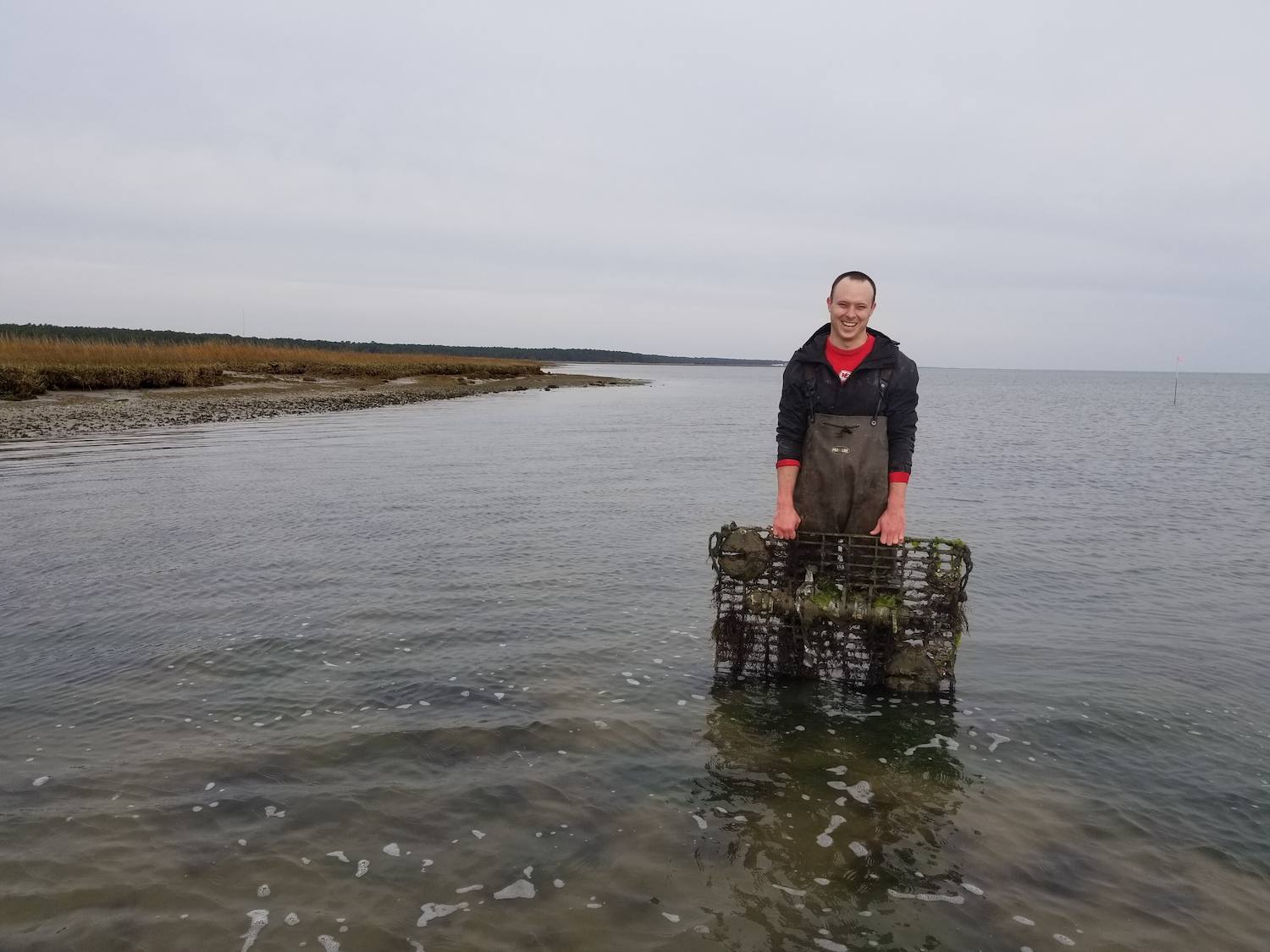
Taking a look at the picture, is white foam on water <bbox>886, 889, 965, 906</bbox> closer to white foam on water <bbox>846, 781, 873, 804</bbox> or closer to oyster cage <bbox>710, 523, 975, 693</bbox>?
white foam on water <bbox>846, 781, 873, 804</bbox>

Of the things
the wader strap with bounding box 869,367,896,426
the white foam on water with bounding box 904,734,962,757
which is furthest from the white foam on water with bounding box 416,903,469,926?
the wader strap with bounding box 869,367,896,426

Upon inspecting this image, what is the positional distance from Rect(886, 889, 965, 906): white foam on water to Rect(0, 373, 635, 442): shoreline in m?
27.6

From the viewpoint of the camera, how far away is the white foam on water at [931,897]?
4.24 metres

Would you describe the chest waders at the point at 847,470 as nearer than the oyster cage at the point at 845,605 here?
Yes

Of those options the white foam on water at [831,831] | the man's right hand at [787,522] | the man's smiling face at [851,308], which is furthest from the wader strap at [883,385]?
the white foam on water at [831,831]

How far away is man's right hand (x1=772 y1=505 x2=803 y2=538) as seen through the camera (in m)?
6.47

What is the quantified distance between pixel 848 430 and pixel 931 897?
135 inches

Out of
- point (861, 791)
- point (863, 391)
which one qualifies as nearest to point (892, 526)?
point (863, 391)

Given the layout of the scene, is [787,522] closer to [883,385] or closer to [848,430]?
[848,430]

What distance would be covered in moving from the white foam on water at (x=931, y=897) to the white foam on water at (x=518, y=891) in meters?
1.98

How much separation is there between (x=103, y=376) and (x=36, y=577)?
115 feet

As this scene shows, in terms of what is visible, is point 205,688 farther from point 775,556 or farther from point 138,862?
point 775,556

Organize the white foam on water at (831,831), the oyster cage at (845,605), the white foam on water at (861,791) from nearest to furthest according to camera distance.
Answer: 1. the white foam on water at (831,831)
2. the white foam on water at (861,791)
3. the oyster cage at (845,605)

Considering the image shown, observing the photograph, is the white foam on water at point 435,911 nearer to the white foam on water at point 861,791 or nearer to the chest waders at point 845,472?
the white foam on water at point 861,791
